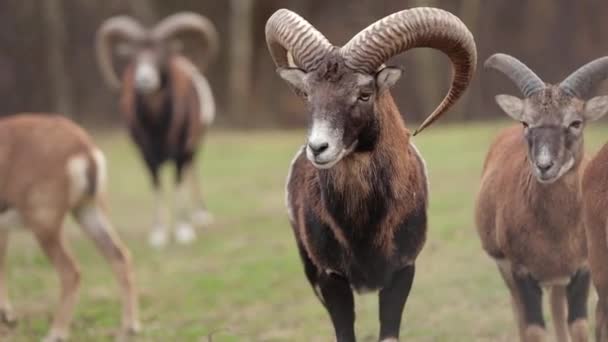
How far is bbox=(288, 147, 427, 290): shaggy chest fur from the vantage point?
6586mm

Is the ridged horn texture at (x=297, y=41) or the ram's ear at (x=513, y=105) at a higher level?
the ridged horn texture at (x=297, y=41)

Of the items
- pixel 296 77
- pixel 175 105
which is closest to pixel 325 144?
pixel 296 77

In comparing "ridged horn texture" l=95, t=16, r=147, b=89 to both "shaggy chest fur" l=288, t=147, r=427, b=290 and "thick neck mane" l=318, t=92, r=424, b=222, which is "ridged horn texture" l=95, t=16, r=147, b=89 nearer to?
"shaggy chest fur" l=288, t=147, r=427, b=290

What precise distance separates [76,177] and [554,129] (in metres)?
4.37

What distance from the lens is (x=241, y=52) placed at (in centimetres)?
2783

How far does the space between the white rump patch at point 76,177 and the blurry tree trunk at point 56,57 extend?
56.3 ft

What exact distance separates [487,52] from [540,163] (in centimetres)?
1846

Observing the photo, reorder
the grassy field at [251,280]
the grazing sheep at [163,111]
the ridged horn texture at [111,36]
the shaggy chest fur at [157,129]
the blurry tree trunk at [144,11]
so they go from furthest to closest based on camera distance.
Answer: the blurry tree trunk at [144,11] < the ridged horn texture at [111,36] < the shaggy chest fur at [157,129] < the grazing sheep at [163,111] < the grassy field at [251,280]

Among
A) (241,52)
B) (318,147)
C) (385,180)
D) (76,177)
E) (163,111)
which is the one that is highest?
(318,147)

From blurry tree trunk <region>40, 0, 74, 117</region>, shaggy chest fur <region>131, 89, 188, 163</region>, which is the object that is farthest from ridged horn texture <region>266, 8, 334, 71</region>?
blurry tree trunk <region>40, 0, 74, 117</region>

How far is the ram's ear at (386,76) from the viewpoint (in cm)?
643

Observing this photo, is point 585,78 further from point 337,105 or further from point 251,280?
point 251,280

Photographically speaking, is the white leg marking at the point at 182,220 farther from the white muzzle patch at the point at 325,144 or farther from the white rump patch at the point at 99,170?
the white muzzle patch at the point at 325,144

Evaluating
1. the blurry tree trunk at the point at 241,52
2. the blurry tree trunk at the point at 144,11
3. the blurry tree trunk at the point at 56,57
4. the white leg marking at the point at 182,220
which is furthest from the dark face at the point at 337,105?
the blurry tree trunk at the point at 144,11
